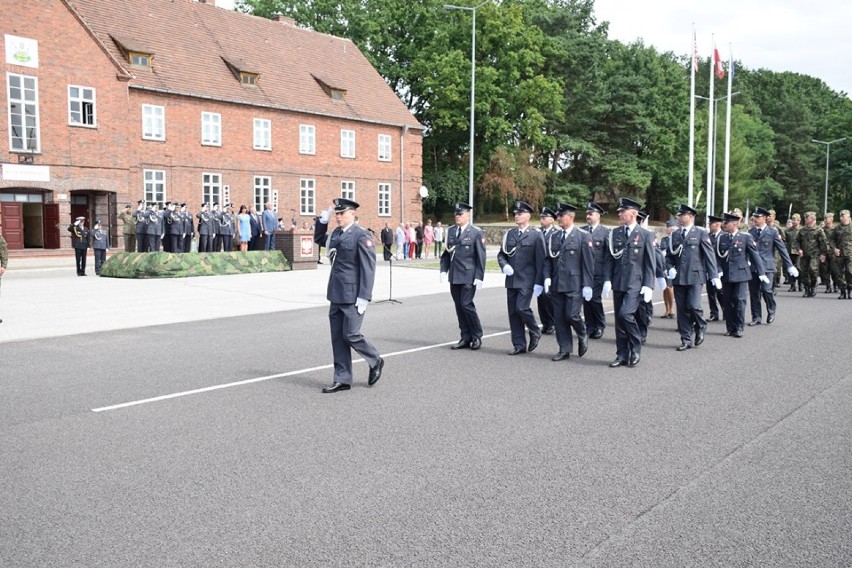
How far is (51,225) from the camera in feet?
103

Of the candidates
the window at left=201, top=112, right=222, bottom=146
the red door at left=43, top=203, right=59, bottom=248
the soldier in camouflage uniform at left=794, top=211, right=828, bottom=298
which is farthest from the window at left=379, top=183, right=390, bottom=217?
the soldier in camouflage uniform at left=794, top=211, right=828, bottom=298

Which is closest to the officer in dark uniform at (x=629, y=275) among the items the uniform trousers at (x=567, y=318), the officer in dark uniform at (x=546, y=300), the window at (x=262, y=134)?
the uniform trousers at (x=567, y=318)

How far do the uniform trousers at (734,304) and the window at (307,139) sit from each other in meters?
31.5

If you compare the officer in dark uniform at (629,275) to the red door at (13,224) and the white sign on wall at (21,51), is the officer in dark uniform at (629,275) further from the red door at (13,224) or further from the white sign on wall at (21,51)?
the white sign on wall at (21,51)

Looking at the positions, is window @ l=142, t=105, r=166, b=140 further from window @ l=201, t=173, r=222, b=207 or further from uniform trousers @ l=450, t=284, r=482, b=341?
uniform trousers @ l=450, t=284, r=482, b=341

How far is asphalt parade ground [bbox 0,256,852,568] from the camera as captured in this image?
14.2 feet

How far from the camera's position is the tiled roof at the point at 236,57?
3619 centimetres

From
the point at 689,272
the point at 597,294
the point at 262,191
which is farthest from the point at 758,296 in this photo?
the point at 262,191

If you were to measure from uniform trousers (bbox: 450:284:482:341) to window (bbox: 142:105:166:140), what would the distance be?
27.5 meters

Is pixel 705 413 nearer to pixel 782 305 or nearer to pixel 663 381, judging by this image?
pixel 663 381

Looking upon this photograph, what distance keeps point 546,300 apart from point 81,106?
84.8ft

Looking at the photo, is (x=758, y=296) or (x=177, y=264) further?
(x=177, y=264)

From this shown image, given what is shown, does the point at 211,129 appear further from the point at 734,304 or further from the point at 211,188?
the point at 734,304

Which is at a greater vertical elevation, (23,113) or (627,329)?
(23,113)
